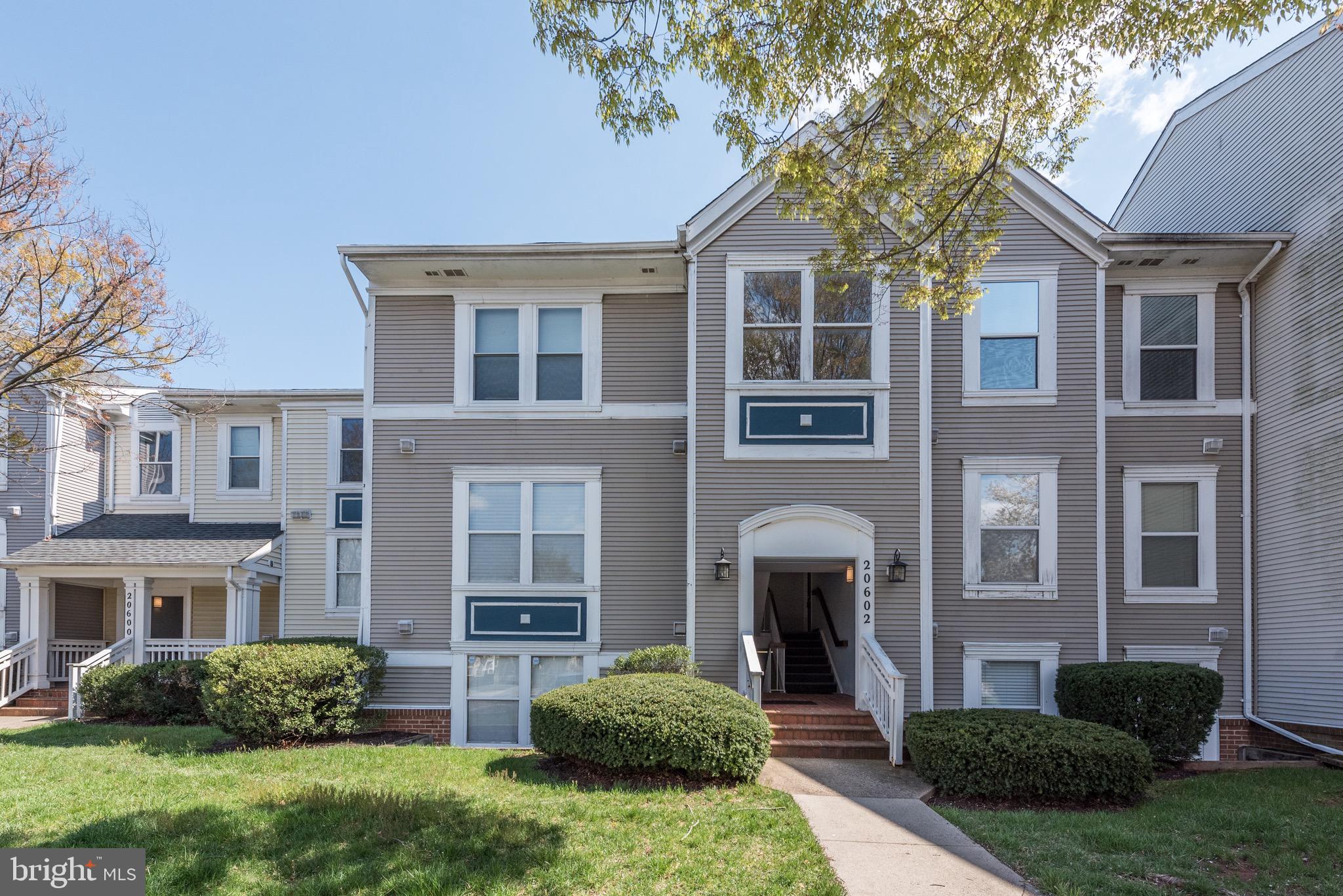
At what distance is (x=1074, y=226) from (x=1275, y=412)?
3.77 m

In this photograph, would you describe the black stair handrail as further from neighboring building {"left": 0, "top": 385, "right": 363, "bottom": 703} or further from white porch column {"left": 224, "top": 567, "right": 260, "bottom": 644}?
white porch column {"left": 224, "top": 567, "right": 260, "bottom": 644}

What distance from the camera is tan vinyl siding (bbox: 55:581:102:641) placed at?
17.0 meters

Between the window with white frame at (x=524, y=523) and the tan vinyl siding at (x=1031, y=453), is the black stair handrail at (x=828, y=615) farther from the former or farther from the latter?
the window with white frame at (x=524, y=523)

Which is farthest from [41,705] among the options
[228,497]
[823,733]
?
[823,733]

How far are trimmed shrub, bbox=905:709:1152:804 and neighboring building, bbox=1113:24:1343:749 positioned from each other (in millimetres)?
4302

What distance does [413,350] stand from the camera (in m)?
11.8

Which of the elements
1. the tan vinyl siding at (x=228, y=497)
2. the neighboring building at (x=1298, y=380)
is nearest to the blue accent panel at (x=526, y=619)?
the tan vinyl siding at (x=228, y=497)

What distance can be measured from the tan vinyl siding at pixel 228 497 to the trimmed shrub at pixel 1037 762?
14.5 m

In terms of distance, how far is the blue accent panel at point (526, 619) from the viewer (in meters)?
11.3

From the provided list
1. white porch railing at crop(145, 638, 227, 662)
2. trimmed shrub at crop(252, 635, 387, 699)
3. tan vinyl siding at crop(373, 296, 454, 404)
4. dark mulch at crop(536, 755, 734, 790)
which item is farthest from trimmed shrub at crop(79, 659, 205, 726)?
dark mulch at crop(536, 755, 734, 790)

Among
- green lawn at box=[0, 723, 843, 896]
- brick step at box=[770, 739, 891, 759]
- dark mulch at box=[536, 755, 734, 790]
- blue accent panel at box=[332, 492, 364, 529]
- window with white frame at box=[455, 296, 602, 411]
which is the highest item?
window with white frame at box=[455, 296, 602, 411]

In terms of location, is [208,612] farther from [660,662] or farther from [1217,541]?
[1217,541]

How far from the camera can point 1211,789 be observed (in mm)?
8133

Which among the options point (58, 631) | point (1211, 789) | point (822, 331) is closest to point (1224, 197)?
point (822, 331)
